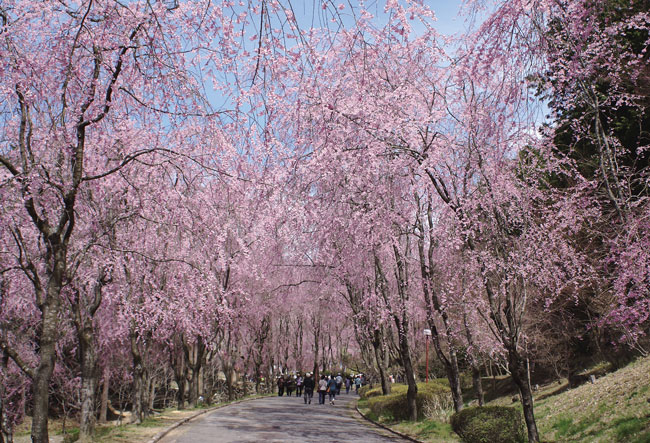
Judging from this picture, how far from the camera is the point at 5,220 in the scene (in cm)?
1020

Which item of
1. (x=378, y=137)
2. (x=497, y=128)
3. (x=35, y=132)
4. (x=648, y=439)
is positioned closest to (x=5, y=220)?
(x=35, y=132)

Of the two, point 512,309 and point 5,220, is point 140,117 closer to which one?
point 5,220

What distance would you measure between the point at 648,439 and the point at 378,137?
7381mm

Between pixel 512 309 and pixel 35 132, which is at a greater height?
pixel 35 132

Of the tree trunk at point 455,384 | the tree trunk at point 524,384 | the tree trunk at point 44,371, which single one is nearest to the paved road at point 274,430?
the tree trunk at point 455,384

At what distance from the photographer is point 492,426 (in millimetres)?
11156

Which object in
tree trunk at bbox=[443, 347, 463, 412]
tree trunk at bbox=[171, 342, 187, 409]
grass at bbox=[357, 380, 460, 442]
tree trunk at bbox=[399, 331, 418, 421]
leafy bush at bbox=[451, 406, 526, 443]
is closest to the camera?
leafy bush at bbox=[451, 406, 526, 443]

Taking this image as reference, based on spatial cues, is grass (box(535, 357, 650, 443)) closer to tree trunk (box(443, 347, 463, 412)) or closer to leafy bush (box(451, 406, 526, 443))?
leafy bush (box(451, 406, 526, 443))

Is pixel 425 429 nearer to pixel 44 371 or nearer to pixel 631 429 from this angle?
pixel 631 429

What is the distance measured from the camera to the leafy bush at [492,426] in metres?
11.1

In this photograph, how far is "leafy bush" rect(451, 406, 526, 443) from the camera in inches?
436

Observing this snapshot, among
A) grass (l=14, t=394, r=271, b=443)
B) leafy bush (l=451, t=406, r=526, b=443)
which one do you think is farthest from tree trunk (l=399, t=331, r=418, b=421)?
grass (l=14, t=394, r=271, b=443)

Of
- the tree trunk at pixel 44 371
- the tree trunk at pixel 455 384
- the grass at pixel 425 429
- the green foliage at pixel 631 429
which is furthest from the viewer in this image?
the tree trunk at pixel 455 384

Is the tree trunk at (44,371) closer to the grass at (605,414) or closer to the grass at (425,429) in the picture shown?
the grass at (425,429)
